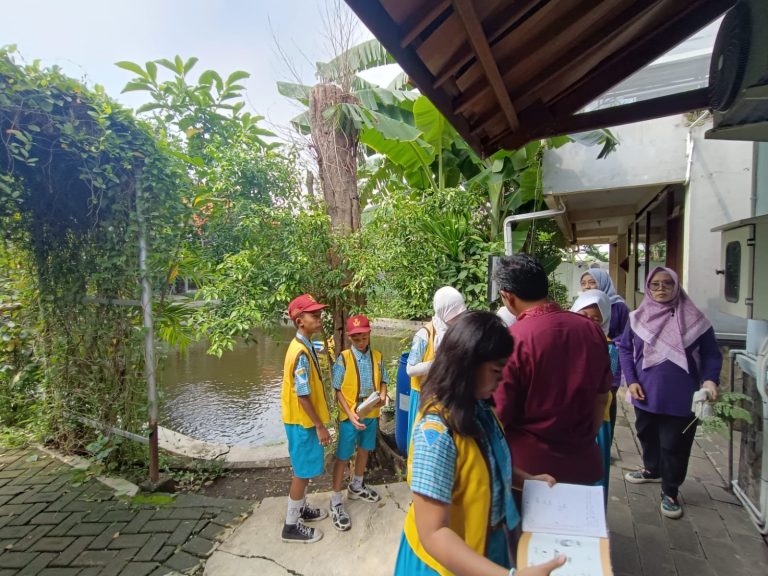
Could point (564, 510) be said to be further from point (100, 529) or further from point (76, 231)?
point (76, 231)

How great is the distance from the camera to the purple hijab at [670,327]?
2.54 m

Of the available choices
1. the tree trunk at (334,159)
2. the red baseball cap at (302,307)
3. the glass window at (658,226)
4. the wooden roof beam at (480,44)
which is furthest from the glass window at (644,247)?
the red baseball cap at (302,307)

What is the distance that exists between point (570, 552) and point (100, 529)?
3232 mm

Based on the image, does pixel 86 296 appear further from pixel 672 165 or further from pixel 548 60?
pixel 672 165

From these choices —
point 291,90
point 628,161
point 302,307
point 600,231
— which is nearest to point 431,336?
point 302,307

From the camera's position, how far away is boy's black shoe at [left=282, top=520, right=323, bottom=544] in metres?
2.68

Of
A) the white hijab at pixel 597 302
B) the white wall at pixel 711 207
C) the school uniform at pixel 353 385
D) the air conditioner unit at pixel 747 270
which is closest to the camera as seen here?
the air conditioner unit at pixel 747 270

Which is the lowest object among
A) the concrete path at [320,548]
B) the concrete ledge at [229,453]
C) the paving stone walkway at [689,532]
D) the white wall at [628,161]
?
the concrete ledge at [229,453]

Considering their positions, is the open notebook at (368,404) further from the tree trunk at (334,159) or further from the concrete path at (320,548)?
the tree trunk at (334,159)

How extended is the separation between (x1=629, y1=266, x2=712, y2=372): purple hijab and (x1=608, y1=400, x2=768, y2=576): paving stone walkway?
3.36 feet

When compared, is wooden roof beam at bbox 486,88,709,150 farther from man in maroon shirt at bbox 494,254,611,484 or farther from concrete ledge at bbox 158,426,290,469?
concrete ledge at bbox 158,426,290,469

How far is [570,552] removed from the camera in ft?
3.66

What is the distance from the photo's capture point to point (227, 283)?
3.32 m

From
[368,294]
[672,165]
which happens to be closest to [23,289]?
[368,294]
